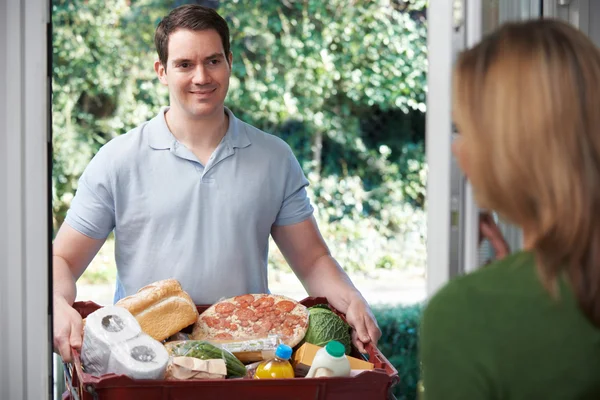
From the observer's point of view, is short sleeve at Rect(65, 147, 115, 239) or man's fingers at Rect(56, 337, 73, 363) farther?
short sleeve at Rect(65, 147, 115, 239)

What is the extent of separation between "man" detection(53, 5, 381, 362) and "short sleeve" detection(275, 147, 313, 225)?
38 millimetres

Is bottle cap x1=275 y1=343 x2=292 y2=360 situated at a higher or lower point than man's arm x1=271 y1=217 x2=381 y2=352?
lower

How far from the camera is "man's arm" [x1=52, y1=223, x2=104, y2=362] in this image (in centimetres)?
229

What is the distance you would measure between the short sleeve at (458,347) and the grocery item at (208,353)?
1.04 m

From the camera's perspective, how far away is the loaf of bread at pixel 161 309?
2281 millimetres

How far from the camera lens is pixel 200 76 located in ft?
9.10

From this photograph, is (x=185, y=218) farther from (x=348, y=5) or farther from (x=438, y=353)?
(x=348, y=5)

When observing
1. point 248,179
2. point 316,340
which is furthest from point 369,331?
point 248,179

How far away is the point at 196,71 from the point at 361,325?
3.16ft

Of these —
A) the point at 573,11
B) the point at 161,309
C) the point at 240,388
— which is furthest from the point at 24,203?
the point at 573,11

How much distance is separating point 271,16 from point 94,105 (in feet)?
4.97

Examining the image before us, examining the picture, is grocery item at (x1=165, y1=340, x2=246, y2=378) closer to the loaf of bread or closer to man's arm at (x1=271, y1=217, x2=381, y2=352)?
the loaf of bread

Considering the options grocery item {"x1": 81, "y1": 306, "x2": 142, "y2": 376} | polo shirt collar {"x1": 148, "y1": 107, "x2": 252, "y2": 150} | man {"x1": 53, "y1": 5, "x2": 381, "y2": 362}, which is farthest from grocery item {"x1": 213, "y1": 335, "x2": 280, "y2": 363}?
polo shirt collar {"x1": 148, "y1": 107, "x2": 252, "y2": 150}

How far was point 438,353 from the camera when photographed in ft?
3.96
